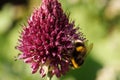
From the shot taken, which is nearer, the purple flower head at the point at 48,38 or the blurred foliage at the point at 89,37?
the purple flower head at the point at 48,38

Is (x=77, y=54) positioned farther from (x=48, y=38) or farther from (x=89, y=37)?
(x=89, y=37)

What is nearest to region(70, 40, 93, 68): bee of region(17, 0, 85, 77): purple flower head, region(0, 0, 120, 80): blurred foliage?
region(17, 0, 85, 77): purple flower head

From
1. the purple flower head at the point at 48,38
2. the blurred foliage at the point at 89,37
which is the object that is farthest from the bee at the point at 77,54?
the blurred foliage at the point at 89,37

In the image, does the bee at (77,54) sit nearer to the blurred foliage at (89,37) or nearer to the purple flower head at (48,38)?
the purple flower head at (48,38)

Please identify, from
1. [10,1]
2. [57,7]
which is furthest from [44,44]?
[10,1]

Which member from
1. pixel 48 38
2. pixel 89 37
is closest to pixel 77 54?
pixel 48 38

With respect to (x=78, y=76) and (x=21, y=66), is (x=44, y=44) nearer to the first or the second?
(x=21, y=66)
